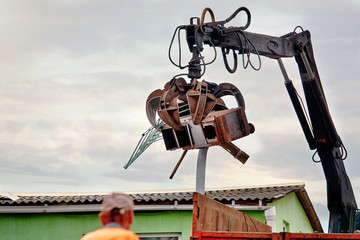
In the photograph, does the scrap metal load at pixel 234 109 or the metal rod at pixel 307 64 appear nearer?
the scrap metal load at pixel 234 109

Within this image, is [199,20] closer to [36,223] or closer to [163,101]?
[163,101]

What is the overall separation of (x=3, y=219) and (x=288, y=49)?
25.6ft

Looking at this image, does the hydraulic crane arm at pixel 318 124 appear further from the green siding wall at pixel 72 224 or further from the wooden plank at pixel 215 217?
the green siding wall at pixel 72 224

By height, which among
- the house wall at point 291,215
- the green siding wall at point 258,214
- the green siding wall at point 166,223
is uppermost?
the house wall at point 291,215

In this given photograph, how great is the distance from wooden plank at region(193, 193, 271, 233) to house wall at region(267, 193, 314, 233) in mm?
4613

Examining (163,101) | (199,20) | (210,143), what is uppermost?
(199,20)

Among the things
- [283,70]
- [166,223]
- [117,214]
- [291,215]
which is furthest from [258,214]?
[117,214]

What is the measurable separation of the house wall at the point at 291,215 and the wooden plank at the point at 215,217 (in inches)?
182

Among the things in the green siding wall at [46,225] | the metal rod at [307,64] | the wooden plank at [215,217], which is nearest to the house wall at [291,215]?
the metal rod at [307,64]

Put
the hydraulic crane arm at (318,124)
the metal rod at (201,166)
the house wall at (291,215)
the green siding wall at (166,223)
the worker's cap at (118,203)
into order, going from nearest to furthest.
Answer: the worker's cap at (118,203), the metal rod at (201,166), the hydraulic crane arm at (318,124), the green siding wall at (166,223), the house wall at (291,215)

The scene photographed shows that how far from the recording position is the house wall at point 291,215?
51.1 ft

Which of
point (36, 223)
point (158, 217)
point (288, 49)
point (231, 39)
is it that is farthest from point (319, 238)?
point (36, 223)

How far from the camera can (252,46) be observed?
33.9 feet

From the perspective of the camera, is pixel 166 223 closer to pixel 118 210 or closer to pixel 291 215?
pixel 291 215
